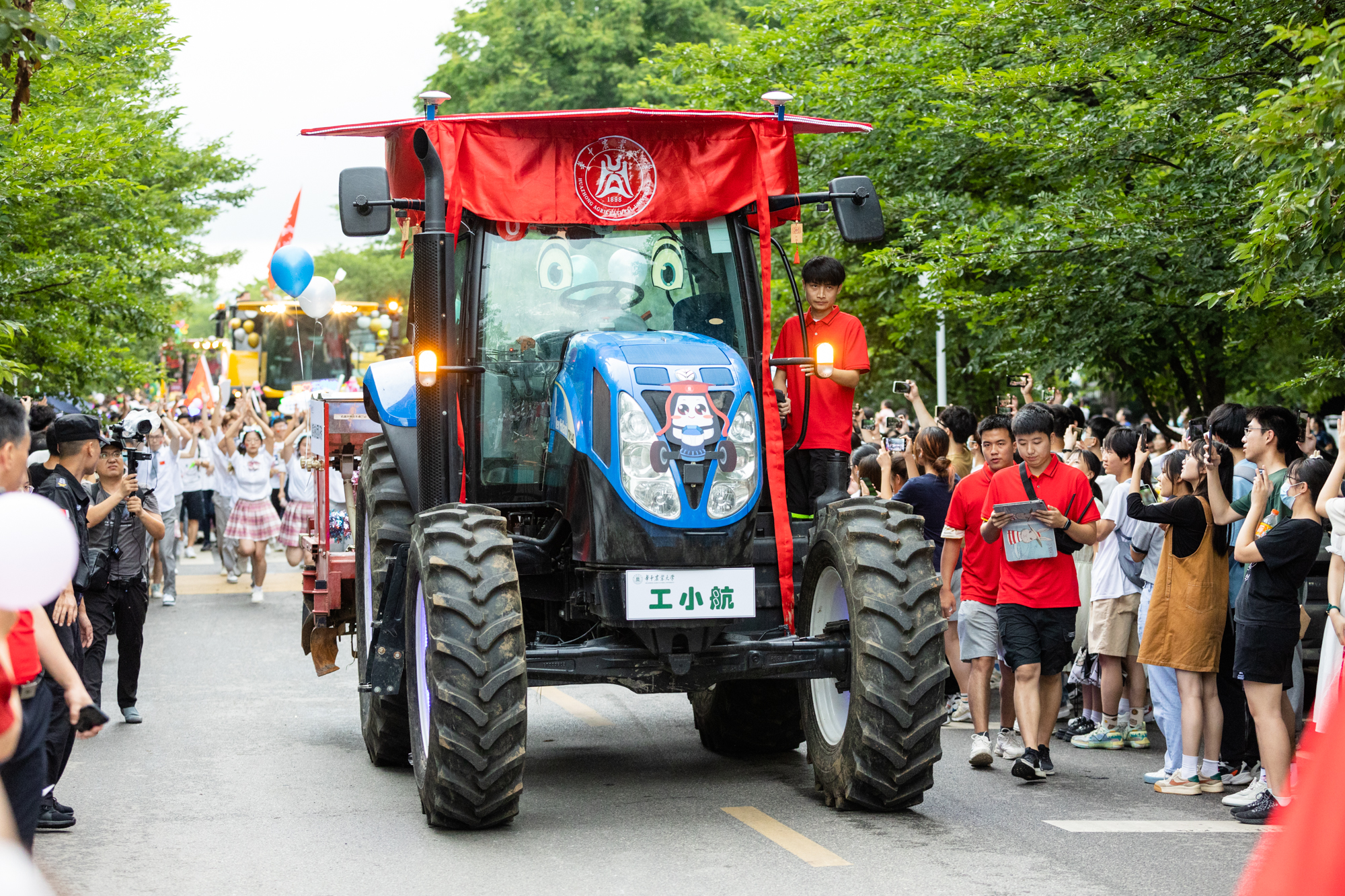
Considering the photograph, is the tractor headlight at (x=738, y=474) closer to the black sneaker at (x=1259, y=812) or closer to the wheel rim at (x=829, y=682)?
the wheel rim at (x=829, y=682)

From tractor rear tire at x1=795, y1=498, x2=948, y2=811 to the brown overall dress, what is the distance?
1926 mm

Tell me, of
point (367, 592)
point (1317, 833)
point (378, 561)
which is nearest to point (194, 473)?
point (367, 592)

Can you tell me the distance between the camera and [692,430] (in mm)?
6637

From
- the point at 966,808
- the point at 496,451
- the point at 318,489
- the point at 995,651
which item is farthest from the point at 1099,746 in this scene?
the point at 318,489

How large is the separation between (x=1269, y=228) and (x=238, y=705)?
721 cm

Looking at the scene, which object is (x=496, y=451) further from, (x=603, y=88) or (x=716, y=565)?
(x=603, y=88)

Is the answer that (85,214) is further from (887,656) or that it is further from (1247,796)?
(1247,796)

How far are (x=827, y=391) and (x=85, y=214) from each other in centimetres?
1199

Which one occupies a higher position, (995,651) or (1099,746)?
(995,651)

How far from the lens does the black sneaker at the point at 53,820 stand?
7.20 metres

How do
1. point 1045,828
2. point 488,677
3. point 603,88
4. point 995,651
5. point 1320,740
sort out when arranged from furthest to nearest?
point 603,88 < point 995,651 < point 1045,828 < point 488,677 < point 1320,740

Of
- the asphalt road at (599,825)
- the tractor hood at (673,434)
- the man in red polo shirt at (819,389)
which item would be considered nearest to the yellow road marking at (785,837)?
the asphalt road at (599,825)

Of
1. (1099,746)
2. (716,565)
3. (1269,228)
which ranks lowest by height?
(1099,746)

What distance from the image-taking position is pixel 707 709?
8898mm
